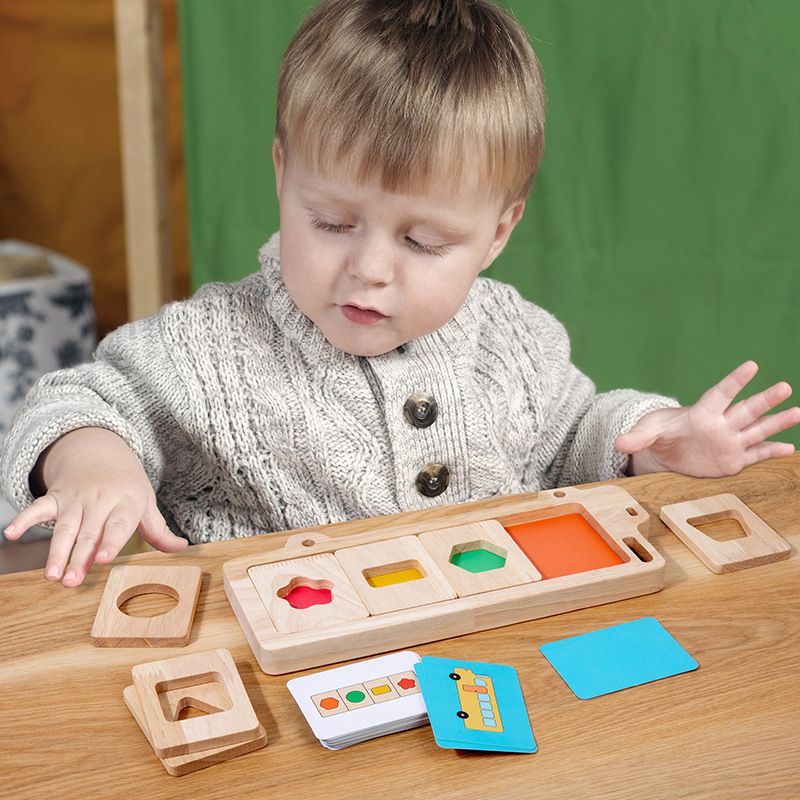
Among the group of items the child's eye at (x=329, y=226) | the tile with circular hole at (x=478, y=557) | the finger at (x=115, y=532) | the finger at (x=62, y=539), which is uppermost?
the child's eye at (x=329, y=226)

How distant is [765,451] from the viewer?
89cm

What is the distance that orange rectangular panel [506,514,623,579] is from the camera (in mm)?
742

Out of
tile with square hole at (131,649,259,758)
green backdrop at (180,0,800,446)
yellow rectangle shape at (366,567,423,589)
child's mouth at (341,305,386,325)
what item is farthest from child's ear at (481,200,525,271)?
green backdrop at (180,0,800,446)

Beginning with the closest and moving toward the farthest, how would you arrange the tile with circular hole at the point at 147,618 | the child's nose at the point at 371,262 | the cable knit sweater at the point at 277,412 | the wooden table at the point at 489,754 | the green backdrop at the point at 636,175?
the wooden table at the point at 489,754
the tile with circular hole at the point at 147,618
the child's nose at the point at 371,262
the cable knit sweater at the point at 277,412
the green backdrop at the point at 636,175

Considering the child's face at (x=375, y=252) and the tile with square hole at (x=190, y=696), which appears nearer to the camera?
the tile with square hole at (x=190, y=696)

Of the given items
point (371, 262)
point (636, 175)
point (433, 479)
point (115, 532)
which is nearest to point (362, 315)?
point (371, 262)

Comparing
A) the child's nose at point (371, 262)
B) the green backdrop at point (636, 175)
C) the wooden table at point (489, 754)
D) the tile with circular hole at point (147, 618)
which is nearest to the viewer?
the wooden table at point (489, 754)

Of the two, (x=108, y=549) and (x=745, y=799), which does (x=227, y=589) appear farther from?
(x=745, y=799)

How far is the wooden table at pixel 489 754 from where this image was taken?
0.57 metres

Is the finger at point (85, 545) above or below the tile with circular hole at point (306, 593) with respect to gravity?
above

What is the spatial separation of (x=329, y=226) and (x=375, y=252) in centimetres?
5

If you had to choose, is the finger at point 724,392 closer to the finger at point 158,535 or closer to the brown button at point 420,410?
the brown button at point 420,410

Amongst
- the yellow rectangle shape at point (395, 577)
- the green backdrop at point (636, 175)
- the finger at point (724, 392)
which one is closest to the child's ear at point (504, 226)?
the finger at point (724, 392)

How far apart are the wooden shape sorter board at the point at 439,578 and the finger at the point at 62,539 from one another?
0.10m
